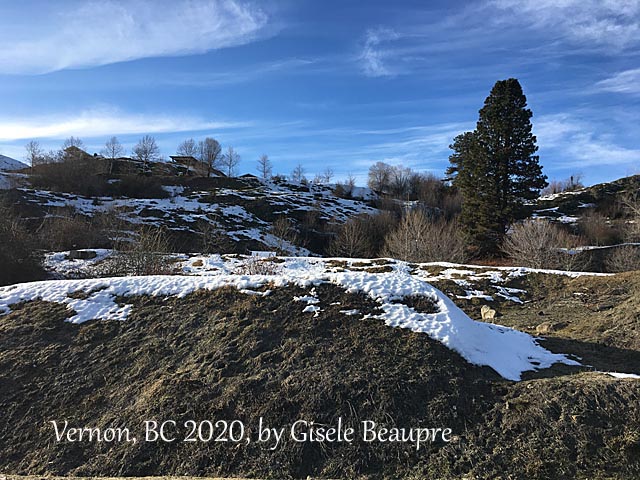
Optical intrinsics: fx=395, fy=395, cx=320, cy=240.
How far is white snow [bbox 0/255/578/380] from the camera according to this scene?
616 centimetres

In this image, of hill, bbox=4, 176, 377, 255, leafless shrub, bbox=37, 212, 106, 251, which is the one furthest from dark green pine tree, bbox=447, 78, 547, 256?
leafless shrub, bbox=37, 212, 106, 251

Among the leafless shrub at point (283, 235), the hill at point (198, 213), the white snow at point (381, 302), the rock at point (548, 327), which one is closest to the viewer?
the white snow at point (381, 302)

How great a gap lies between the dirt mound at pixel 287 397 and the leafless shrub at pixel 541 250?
55.8ft

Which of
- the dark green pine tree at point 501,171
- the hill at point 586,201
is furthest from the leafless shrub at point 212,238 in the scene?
the hill at point 586,201

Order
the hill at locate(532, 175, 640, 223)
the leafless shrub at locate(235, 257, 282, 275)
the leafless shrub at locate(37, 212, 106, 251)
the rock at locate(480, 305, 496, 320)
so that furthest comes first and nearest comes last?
the hill at locate(532, 175, 640, 223)
the leafless shrub at locate(37, 212, 106, 251)
the leafless shrub at locate(235, 257, 282, 275)
the rock at locate(480, 305, 496, 320)

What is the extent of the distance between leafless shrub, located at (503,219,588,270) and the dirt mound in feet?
55.8

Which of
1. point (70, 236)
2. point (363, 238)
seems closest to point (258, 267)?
point (70, 236)

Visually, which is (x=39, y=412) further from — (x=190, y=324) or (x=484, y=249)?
(x=484, y=249)

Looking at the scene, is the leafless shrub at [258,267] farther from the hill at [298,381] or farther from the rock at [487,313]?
the rock at [487,313]

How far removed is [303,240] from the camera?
41469 mm

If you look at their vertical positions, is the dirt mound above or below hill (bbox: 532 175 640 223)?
below

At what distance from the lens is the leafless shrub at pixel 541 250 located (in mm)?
20422

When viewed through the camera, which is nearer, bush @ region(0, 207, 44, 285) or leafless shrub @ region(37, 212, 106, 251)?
bush @ region(0, 207, 44, 285)

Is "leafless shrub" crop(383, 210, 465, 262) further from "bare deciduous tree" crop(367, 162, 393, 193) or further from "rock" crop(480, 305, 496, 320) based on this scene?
"bare deciduous tree" crop(367, 162, 393, 193)
